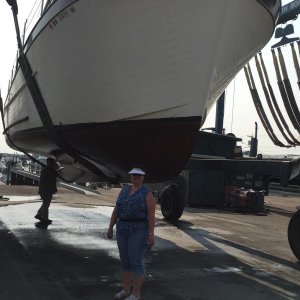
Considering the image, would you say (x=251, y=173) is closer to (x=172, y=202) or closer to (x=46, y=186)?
(x=172, y=202)

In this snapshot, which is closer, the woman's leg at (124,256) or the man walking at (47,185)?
the woman's leg at (124,256)

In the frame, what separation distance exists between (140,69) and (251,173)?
273cm

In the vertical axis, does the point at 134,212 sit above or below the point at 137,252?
above

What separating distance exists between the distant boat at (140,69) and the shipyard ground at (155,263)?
120 cm

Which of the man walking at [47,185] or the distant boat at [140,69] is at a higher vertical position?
the distant boat at [140,69]

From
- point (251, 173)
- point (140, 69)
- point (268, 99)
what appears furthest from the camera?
point (268, 99)

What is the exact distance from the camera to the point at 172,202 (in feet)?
31.7

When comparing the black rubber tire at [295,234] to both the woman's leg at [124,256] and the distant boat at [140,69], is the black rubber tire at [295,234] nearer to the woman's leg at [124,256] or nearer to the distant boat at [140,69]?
the distant boat at [140,69]

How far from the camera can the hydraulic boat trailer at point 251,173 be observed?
6.20 metres

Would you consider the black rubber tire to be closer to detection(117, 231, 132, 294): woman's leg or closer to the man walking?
detection(117, 231, 132, 294): woman's leg

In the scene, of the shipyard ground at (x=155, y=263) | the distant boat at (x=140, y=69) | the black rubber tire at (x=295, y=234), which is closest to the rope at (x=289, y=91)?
the shipyard ground at (x=155, y=263)

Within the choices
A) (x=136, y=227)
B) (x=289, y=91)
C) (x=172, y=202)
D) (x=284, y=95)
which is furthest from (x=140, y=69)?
(x=289, y=91)

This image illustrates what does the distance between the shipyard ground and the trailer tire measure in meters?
0.42

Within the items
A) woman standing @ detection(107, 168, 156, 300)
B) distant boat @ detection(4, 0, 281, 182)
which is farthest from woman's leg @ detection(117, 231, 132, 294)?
distant boat @ detection(4, 0, 281, 182)
